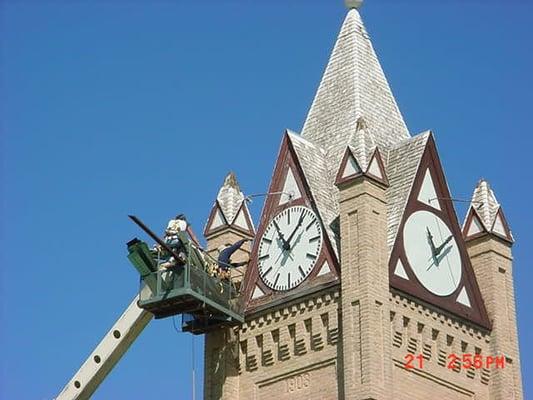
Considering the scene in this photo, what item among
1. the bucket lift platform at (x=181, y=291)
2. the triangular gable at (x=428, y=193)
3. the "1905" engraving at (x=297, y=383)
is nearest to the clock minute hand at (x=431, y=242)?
the triangular gable at (x=428, y=193)

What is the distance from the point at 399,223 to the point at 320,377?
475 centimetres

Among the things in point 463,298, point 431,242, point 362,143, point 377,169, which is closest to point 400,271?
point 431,242

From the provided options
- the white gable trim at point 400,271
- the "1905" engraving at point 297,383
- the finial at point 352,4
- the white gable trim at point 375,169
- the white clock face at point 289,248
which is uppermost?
the finial at point 352,4

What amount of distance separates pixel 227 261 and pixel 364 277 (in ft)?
16.4

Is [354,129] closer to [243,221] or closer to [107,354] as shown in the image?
[243,221]

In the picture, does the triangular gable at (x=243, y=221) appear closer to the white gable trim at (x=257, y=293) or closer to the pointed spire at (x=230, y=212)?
the pointed spire at (x=230, y=212)

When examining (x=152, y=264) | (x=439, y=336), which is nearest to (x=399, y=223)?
(x=439, y=336)

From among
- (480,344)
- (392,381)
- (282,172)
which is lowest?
(392,381)

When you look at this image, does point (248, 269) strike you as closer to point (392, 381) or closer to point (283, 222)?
point (283, 222)

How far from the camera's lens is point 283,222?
155 feet

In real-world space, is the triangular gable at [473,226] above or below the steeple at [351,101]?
below

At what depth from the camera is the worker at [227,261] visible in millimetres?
47000

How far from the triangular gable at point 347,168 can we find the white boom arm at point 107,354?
717 cm

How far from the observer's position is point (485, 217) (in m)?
48.5
